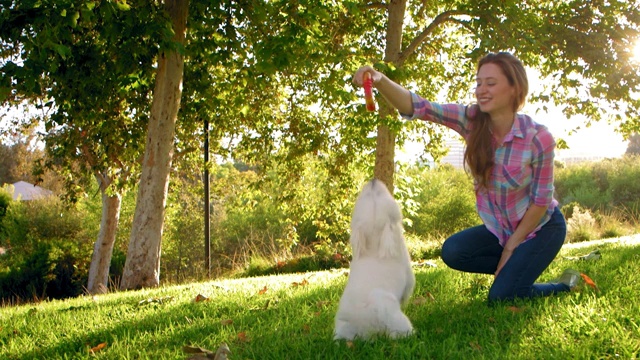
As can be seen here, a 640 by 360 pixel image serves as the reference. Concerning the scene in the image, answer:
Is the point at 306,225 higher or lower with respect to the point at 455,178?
lower

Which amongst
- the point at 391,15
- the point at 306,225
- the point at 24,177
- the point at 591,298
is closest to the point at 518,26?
the point at 391,15

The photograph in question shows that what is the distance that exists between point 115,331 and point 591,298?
139 inches

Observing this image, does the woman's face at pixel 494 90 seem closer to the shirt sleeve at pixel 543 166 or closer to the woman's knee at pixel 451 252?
the shirt sleeve at pixel 543 166

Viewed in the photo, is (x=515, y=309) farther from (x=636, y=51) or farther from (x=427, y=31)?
(x=427, y=31)

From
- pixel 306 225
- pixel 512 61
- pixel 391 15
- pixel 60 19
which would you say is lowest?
pixel 306 225

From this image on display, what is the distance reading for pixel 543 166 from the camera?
371 centimetres

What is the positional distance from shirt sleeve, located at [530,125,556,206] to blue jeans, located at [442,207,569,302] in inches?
13.2

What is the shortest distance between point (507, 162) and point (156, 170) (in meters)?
8.29

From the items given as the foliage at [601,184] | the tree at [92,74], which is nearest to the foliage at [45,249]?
the tree at [92,74]

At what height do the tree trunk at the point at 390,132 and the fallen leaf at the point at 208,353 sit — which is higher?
the tree trunk at the point at 390,132

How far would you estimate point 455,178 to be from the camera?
28.8 meters

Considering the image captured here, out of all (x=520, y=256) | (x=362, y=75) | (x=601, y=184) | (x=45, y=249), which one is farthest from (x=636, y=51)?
(x=601, y=184)

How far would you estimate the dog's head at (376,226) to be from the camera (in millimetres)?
3057

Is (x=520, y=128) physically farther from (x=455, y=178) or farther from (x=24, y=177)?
(x=24, y=177)
